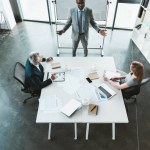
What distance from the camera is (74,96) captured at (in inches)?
101

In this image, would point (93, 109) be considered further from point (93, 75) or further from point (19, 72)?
point (19, 72)

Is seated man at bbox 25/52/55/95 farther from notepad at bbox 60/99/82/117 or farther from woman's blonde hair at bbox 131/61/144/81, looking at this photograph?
woman's blonde hair at bbox 131/61/144/81

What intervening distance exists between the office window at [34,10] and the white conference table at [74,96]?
129 inches

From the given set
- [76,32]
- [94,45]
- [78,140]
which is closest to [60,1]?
[76,32]

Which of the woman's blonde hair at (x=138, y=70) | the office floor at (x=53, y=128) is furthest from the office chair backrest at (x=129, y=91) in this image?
the office floor at (x=53, y=128)

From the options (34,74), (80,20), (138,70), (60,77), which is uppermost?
(80,20)

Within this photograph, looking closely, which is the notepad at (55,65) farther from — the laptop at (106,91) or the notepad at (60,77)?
the laptop at (106,91)

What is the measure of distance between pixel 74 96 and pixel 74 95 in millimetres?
18

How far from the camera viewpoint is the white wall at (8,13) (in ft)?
16.8

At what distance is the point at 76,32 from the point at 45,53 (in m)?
1.46

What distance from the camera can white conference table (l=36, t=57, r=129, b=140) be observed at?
228 centimetres

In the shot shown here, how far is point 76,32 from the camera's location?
350cm

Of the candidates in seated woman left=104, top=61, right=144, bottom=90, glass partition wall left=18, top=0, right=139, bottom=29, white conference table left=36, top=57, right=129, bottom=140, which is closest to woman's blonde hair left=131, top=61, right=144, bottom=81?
seated woman left=104, top=61, right=144, bottom=90

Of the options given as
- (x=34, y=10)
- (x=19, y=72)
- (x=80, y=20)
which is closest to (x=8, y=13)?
(x=34, y=10)
